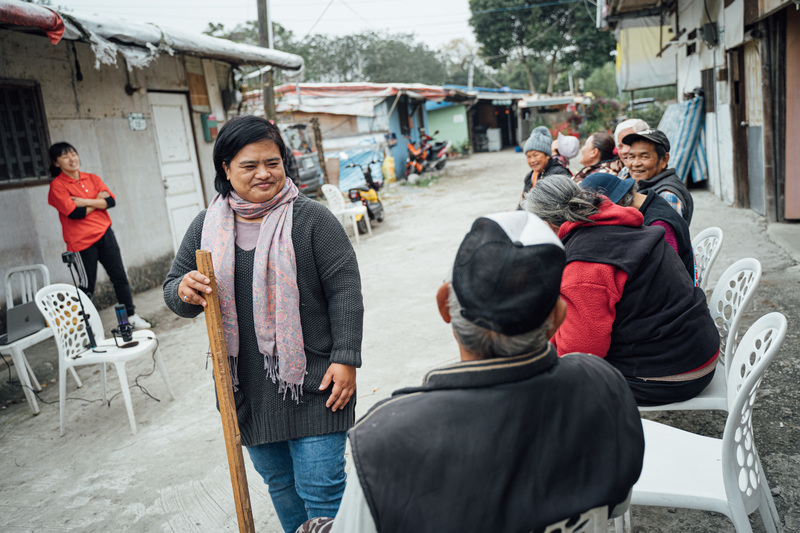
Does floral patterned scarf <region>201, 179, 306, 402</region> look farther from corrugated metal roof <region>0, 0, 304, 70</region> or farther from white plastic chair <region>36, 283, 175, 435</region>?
corrugated metal roof <region>0, 0, 304, 70</region>

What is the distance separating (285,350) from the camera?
1.89 m

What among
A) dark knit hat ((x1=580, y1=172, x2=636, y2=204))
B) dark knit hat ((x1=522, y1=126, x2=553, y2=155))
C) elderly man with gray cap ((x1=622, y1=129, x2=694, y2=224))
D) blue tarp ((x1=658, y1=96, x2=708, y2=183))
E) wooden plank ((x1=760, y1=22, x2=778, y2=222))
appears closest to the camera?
dark knit hat ((x1=580, y1=172, x2=636, y2=204))

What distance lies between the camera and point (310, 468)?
77.5 inches

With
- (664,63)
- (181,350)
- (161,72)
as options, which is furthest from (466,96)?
(181,350)

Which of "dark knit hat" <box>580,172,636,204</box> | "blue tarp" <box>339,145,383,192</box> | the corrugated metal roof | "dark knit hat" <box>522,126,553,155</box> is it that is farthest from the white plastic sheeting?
"dark knit hat" <box>580,172,636,204</box>

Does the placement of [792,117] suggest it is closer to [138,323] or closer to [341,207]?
[341,207]

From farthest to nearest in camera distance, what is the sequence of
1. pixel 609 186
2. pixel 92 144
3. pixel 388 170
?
pixel 388 170
pixel 92 144
pixel 609 186

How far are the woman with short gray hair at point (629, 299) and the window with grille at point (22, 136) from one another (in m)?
5.66

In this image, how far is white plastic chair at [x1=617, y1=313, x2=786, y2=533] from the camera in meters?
1.76

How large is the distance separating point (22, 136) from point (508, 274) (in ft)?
21.4

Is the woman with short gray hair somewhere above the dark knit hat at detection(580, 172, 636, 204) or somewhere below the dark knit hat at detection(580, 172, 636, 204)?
below

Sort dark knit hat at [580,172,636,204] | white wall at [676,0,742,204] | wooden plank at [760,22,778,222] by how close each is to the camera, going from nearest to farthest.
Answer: dark knit hat at [580,172,636,204] → wooden plank at [760,22,778,222] → white wall at [676,0,742,204]

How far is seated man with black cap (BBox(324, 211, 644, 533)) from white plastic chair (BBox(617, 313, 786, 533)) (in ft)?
2.54

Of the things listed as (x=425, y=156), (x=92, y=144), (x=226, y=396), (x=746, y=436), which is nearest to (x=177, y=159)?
(x=92, y=144)
